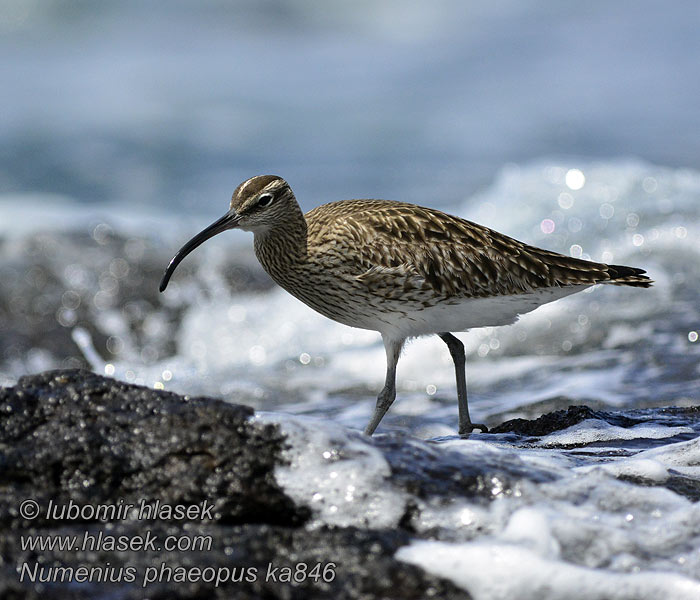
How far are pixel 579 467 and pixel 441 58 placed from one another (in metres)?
25.2

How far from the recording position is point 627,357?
367 inches

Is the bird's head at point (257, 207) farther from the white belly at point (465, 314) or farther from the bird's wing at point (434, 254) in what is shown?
the white belly at point (465, 314)

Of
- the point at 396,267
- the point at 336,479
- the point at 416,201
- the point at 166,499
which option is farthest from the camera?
the point at 416,201

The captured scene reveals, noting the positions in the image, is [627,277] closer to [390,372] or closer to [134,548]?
[390,372]

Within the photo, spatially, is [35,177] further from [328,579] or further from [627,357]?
[328,579]

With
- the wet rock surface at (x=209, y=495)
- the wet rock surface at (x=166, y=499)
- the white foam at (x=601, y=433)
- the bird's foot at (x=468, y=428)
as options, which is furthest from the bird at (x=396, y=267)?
the wet rock surface at (x=166, y=499)

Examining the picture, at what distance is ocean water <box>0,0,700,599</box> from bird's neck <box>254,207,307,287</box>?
1.80 metres

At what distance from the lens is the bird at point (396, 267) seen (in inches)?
246

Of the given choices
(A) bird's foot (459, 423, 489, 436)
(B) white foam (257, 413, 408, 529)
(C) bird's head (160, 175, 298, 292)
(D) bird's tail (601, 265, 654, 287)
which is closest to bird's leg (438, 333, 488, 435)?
(A) bird's foot (459, 423, 489, 436)

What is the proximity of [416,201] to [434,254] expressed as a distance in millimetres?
14920

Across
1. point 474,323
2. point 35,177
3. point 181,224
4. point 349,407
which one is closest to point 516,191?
point 181,224

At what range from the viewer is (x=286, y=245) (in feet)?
21.0

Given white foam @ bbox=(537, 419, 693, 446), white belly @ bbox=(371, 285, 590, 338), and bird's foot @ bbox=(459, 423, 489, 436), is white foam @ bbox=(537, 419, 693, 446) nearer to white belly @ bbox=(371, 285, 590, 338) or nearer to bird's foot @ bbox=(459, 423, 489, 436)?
bird's foot @ bbox=(459, 423, 489, 436)

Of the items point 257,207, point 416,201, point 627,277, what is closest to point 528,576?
point 257,207
